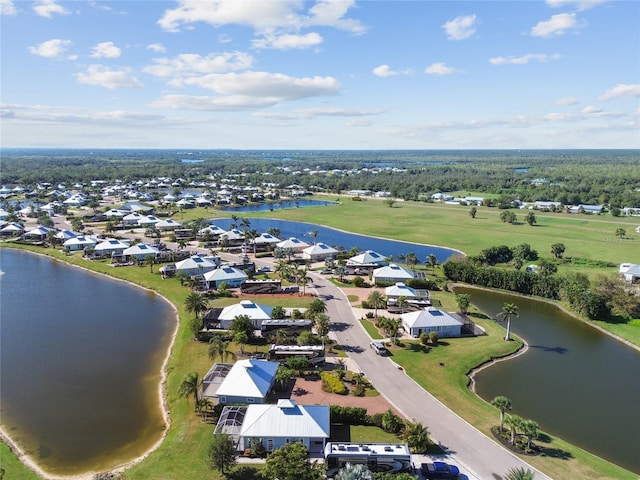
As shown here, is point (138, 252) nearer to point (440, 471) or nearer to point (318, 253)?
point (318, 253)

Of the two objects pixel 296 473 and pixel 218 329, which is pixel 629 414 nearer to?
pixel 296 473

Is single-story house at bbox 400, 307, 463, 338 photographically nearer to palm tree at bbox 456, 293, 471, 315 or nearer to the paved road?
palm tree at bbox 456, 293, 471, 315

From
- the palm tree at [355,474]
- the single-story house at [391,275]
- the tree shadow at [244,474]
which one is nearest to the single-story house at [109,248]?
the single-story house at [391,275]

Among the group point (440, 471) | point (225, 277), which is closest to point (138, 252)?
point (225, 277)

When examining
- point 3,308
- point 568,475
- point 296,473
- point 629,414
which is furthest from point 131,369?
point 629,414

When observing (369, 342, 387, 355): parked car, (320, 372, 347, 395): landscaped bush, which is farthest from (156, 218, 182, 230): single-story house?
(320, 372, 347, 395): landscaped bush

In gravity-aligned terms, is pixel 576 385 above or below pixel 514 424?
below

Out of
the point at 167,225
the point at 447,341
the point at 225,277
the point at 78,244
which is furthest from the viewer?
Result: the point at 167,225
